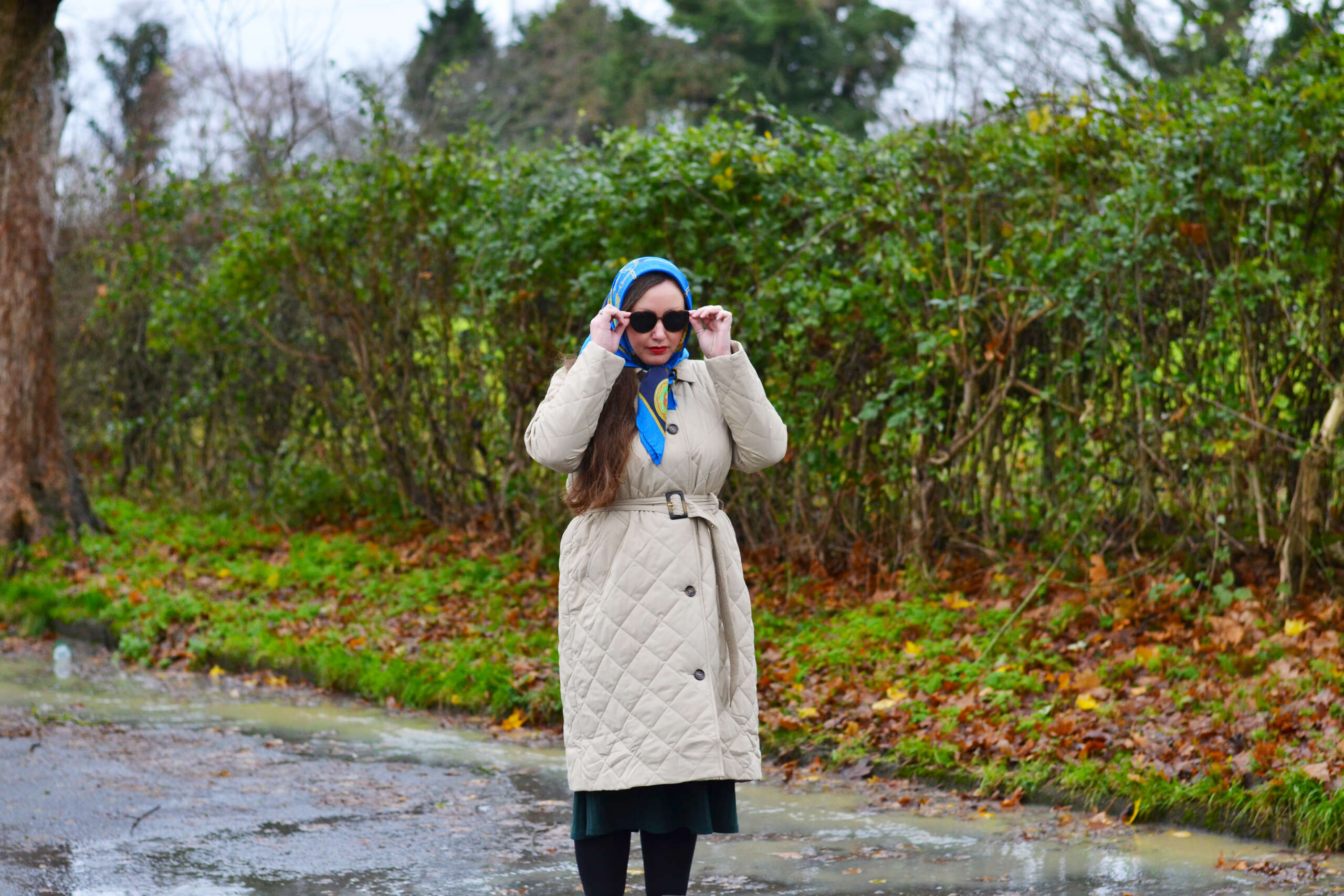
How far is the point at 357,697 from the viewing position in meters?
8.27

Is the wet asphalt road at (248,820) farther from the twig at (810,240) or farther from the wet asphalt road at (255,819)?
the twig at (810,240)

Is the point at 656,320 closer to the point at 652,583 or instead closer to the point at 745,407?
the point at 745,407

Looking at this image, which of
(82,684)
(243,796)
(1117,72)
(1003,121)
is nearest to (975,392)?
(1003,121)

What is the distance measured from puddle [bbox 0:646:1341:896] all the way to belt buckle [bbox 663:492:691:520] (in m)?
1.64

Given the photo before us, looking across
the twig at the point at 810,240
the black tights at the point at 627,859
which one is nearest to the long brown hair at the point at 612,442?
the black tights at the point at 627,859

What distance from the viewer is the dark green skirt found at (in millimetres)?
3482

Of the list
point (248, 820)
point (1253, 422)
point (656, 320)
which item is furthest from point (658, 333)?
point (1253, 422)

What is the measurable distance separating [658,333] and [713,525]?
541 millimetres

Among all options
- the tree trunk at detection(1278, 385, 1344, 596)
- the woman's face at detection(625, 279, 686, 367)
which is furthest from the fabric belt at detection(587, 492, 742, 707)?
the tree trunk at detection(1278, 385, 1344, 596)

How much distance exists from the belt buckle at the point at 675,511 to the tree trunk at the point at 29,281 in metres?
10.1

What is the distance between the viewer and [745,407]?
372 cm

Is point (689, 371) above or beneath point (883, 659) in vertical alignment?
above

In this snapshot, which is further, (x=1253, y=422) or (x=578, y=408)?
(x=1253, y=422)

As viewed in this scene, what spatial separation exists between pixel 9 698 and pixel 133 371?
9015 millimetres
